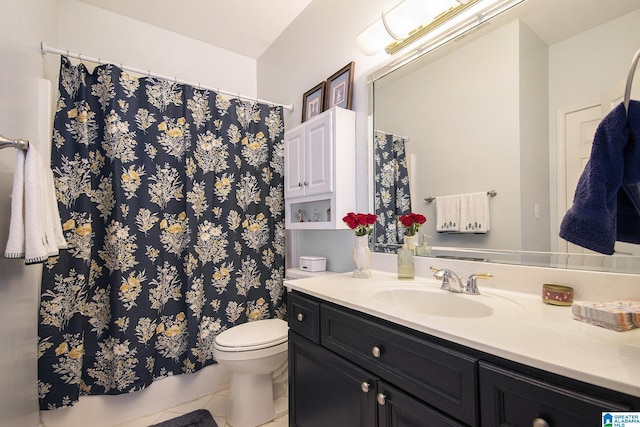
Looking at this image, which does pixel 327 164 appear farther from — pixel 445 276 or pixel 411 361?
pixel 411 361

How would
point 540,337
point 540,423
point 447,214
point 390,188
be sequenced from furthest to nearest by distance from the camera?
point 390,188 → point 447,214 → point 540,337 → point 540,423

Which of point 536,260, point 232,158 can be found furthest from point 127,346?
point 536,260

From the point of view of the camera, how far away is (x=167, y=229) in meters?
1.88

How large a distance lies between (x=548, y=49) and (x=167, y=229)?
2096mm

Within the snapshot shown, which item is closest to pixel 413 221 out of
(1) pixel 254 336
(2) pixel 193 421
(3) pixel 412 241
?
(3) pixel 412 241

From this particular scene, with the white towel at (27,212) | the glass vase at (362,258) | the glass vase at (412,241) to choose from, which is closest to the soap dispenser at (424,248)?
the glass vase at (412,241)

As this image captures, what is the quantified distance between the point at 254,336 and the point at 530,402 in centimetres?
142

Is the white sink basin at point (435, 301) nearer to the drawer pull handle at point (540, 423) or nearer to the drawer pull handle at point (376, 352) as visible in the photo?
the drawer pull handle at point (376, 352)

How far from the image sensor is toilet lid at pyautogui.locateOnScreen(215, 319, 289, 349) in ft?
5.28

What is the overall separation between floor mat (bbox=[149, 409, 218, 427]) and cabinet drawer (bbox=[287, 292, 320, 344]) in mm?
924

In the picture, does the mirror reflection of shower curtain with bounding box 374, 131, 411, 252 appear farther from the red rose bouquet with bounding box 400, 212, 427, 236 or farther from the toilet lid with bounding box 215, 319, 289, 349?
the toilet lid with bounding box 215, 319, 289, 349

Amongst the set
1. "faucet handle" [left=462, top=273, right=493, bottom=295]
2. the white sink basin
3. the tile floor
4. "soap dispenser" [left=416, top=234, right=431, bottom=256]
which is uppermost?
"soap dispenser" [left=416, top=234, right=431, bottom=256]

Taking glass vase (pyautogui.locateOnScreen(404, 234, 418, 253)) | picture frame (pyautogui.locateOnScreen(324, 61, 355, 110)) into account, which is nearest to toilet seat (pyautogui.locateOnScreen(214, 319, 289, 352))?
glass vase (pyautogui.locateOnScreen(404, 234, 418, 253))

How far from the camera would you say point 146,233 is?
1.81 m
